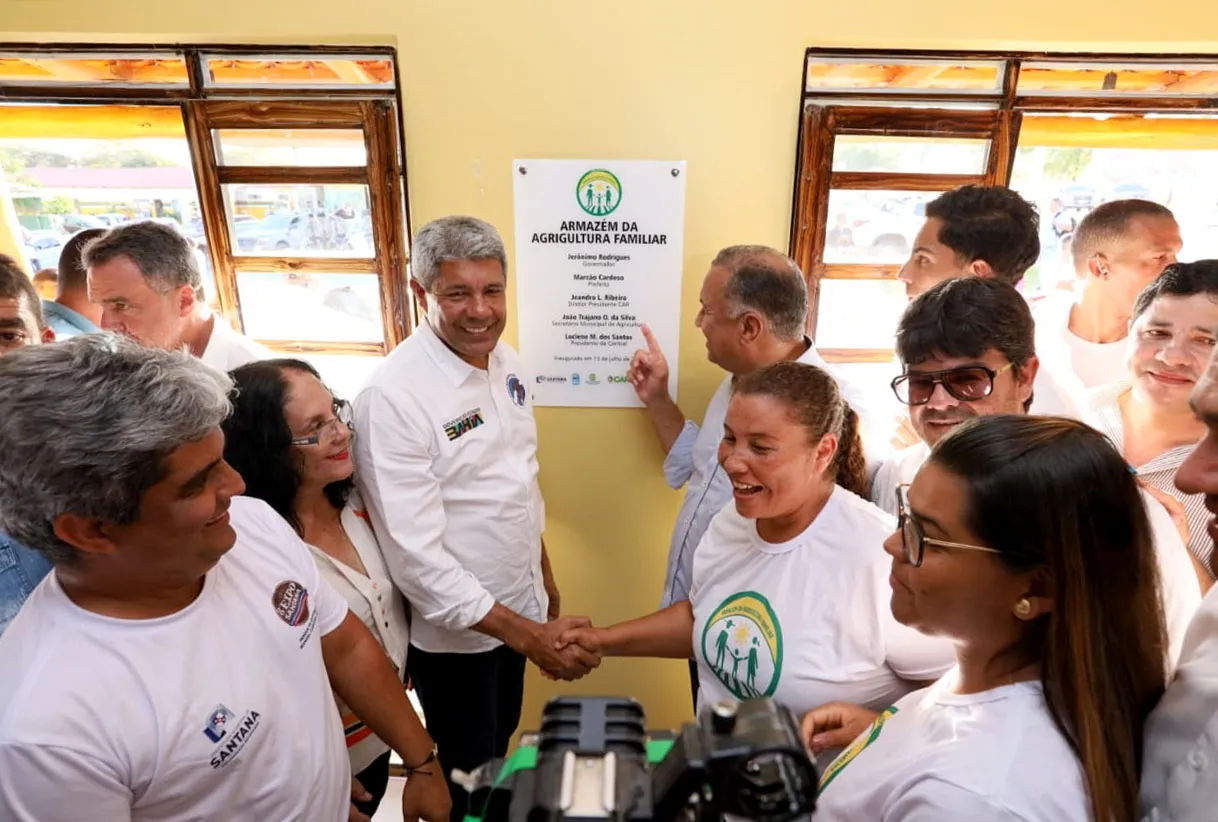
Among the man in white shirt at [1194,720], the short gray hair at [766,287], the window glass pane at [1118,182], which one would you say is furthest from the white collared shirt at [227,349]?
the window glass pane at [1118,182]

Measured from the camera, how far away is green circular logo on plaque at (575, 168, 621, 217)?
2242mm

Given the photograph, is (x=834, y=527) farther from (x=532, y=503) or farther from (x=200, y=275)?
(x=200, y=275)

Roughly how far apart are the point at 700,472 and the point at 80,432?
175 centimetres

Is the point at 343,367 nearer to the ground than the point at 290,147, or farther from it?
nearer to the ground

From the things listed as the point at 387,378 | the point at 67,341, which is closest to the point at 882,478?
the point at 387,378

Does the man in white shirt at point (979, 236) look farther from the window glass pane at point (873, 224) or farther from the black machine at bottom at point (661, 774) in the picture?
the black machine at bottom at point (661, 774)

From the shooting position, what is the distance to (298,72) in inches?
89.3

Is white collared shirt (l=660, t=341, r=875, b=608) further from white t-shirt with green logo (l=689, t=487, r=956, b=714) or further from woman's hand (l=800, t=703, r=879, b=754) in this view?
woman's hand (l=800, t=703, r=879, b=754)

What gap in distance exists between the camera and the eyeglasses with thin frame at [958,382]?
1.48 metres

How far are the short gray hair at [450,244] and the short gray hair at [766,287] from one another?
739 millimetres

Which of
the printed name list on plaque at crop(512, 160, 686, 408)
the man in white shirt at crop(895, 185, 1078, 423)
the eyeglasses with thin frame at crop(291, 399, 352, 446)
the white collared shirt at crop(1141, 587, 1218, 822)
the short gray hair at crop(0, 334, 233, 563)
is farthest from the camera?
the printed name list on plaque at crop(512, 160, 686, 408)

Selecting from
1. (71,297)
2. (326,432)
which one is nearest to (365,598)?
(326,432)

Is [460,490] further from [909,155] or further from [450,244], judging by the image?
[909,155]

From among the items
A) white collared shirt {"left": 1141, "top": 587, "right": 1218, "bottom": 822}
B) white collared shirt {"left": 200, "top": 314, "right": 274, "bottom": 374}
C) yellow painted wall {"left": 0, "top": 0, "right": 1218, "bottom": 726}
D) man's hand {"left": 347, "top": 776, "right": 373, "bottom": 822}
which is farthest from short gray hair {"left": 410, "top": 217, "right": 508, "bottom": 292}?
white collared shirt {"left": 1141, "top": 587, "right": 1218, "bottom": 822}
